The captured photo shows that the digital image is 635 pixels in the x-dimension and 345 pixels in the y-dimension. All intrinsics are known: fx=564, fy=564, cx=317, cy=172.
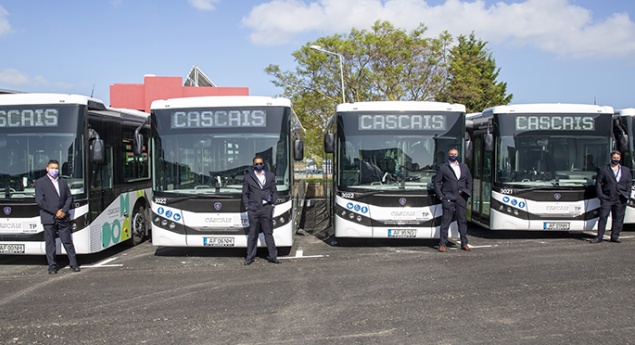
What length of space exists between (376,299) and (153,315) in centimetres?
266

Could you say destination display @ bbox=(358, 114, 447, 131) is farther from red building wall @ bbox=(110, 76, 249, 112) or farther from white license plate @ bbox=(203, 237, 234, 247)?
red building wall @ bbox=(110, 76, 249, 112)

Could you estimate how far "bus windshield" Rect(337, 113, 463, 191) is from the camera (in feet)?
34.1

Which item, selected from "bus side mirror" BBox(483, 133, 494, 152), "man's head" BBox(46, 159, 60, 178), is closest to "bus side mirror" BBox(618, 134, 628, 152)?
"bus side mirror" BBox(483, 133, 494, 152)

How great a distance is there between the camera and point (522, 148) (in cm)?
1126

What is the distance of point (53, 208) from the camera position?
8.69 meters

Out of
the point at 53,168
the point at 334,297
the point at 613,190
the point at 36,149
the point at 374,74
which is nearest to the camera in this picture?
the point at 334,297

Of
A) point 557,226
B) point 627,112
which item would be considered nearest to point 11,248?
point 557,226

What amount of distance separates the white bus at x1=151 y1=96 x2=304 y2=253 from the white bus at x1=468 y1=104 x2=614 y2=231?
4.46 metres

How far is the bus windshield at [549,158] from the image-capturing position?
444 inches

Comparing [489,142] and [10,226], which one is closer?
[10,226]

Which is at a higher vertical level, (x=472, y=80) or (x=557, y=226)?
(x=472, y=80)

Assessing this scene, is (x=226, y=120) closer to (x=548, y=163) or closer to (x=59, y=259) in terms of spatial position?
(x=59, y=259)

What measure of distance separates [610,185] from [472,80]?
20.6 meters

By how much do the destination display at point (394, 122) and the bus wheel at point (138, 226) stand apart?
16.4 feet
